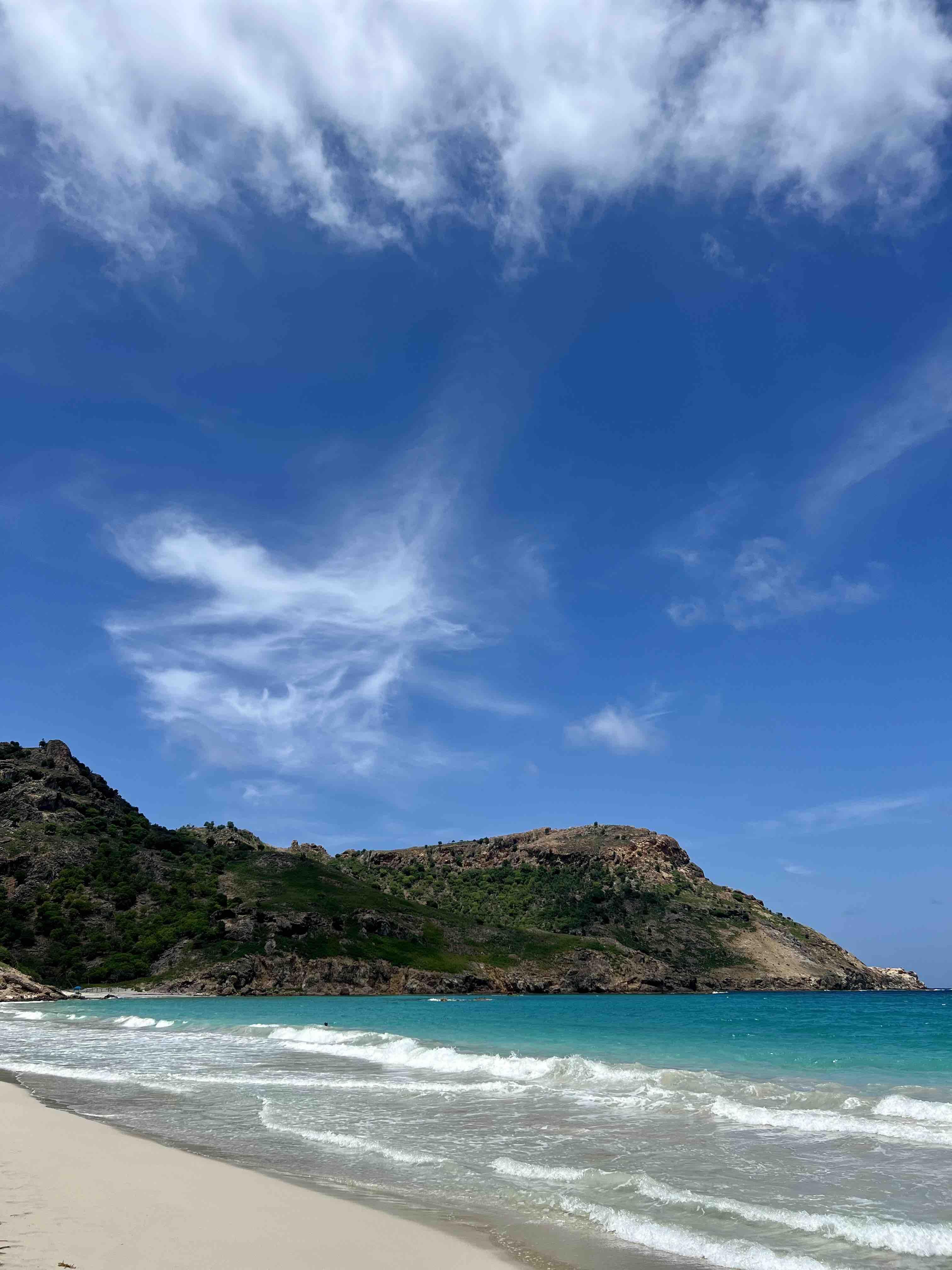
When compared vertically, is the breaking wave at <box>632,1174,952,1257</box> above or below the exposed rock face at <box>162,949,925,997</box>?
below

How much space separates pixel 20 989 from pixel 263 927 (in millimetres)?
46495

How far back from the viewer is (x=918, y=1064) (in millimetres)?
34031

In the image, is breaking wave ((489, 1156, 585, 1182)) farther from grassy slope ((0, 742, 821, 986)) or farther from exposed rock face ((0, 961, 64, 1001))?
grassy slope ((0, 742, 821, 986))

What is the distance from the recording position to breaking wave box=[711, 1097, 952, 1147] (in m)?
18.4

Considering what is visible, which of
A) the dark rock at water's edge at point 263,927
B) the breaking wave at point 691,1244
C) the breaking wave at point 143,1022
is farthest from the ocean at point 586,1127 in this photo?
the dark rock at water's edge at point 263,927

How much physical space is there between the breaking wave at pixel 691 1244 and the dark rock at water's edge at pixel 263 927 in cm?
12171

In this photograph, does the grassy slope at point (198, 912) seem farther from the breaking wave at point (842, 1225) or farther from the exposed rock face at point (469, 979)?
the breaking wave at point (842, 1225)

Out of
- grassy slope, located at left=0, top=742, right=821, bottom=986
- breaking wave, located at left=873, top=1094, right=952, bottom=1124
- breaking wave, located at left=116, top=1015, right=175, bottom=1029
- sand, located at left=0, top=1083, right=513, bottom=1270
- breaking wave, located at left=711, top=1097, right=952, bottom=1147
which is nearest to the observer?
sand, located at left=0, top=1083, right=513, bottom=1270

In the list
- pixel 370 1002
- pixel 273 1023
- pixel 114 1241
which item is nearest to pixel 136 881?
pixel 370 1002

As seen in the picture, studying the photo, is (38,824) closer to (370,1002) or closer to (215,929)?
(215,929)

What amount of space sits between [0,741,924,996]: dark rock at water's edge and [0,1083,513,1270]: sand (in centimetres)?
11751

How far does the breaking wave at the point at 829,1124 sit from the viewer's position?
18.4 m

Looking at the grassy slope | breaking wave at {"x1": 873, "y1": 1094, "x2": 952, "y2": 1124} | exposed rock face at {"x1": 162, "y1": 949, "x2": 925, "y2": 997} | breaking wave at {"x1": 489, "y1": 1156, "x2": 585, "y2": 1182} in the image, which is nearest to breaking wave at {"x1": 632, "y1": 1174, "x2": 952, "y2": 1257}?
breaking wave at {"x1": 489, "y1": 1156, "x2": 585, "y2": 1182}

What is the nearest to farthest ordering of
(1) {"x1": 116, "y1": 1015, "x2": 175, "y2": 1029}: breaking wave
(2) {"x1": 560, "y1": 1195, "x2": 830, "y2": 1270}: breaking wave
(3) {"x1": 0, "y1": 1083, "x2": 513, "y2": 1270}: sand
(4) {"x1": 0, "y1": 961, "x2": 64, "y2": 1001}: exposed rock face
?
(3) {"x1": 0, "y1": 1083, "x2": 513, "y2": 1270}: sand → (2) {"x1": 560, "y1": 1195, "x2": 830, "y2": 1270}: breaking wave → (1) {"x1": 116, "y1": 1015, "x2": 175, "y2": 1029}: breaking wave → (4) {"x1": 0, "y1": 961, "x2": 64, "y2": 1001}: exposed rock face
